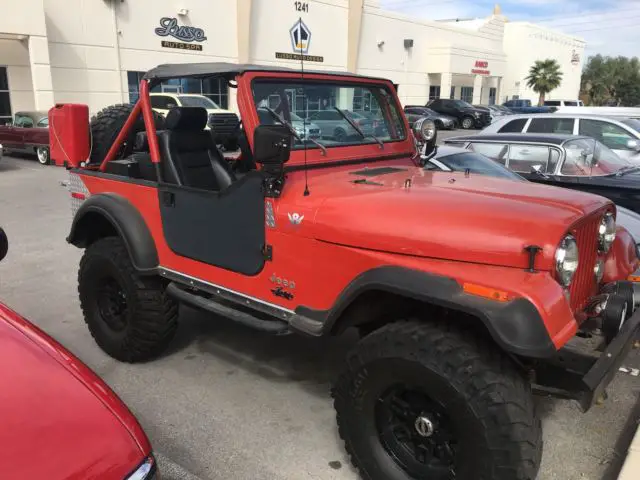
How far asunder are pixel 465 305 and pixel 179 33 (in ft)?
71.6

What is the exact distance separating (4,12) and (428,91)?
91.4 ft

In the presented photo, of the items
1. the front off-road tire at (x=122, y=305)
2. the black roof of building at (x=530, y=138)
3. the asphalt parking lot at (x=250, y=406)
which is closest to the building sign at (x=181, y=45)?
the black roof of building at (x=530, y=138)

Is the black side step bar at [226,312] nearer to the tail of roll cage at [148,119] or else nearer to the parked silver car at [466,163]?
the tail of roll cage at [148,119]

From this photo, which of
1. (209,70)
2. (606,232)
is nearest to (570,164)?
(606,232)

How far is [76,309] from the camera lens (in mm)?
4980

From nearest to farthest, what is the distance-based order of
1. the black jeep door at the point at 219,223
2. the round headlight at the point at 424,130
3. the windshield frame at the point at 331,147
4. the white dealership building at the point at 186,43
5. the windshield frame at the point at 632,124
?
1. the black jeep door at the point at 219,223
2. the windshield frame at the point at 331,147
3. the round headlight at the point at 424,130
4. the windshield frame at the point at 632,124
5. the white dealership building at the point at 186,43

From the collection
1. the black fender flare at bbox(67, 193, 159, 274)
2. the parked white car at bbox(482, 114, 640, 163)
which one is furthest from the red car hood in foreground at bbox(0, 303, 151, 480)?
the parked white car at bbox(482, 114, 640, 163)

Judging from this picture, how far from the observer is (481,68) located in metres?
41.9

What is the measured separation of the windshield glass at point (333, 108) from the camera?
127 inches

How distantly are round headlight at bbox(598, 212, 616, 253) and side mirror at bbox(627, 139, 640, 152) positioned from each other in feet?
24.6

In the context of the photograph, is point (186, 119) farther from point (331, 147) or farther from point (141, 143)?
point (331, 147)

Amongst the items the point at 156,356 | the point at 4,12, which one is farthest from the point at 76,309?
the point at 4,12

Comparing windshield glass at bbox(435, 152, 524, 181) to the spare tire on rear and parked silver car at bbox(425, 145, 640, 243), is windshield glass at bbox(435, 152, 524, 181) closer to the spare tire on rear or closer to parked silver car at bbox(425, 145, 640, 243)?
parked silver car at bbox(425, 145, 640, 243)

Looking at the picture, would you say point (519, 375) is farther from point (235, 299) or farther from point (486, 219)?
point (235, 299)
